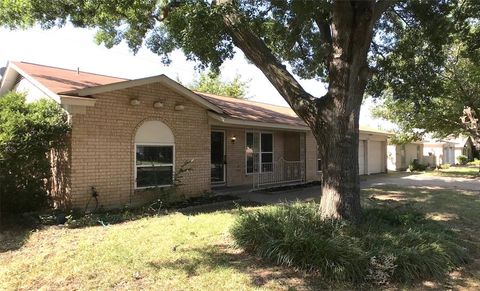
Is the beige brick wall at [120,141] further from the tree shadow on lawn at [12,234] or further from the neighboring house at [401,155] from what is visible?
the neighboring house at [401,155]

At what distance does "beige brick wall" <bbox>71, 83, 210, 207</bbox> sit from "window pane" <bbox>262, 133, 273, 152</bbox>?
519 cm

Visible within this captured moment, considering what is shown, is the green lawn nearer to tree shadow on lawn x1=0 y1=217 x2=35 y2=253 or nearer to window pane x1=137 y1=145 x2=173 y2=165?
tree shadow on lawn x1=0 y1=217 x2=35 y2=253

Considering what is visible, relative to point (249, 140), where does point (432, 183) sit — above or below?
below

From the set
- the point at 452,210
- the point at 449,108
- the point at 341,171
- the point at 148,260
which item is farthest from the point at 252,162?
the point at 449,108

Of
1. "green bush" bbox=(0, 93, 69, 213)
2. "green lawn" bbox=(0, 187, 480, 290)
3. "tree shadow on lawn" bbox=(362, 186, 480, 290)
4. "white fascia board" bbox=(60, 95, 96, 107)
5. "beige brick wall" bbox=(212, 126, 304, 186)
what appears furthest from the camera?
"beige brick wall" bbox=(212, 126, 304, 186)

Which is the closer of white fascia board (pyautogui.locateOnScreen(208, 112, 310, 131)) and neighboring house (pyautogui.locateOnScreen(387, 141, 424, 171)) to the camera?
white fascia board (pyautogui.locateOnScreen(208, 112, 310, 131))

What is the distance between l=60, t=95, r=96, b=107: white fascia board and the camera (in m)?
9.35

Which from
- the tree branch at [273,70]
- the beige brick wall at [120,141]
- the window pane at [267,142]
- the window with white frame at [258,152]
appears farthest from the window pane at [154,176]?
the window pane at [267,142]

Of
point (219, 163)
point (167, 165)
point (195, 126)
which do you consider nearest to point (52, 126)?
point (167, 165)

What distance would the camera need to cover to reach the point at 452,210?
439 inches

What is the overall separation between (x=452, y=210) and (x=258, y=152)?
806cm

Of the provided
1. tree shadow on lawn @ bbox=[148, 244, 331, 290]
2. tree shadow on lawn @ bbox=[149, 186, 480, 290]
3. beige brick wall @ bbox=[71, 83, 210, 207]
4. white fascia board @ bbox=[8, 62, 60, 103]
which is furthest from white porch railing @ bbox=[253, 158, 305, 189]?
tree shadow on lawn @ bbox=[148, 244, 331, 290]

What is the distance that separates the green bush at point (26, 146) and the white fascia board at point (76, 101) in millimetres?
470

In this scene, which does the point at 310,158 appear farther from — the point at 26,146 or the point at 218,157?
A: the point at 26,146
